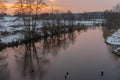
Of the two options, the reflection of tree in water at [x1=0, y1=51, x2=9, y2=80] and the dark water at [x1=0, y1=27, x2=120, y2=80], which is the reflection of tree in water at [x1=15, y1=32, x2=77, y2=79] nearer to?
the dark water at [x1=0, y1=27, x2=120, y2=80]

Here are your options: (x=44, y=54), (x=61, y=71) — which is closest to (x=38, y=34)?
(x=44, y=54)

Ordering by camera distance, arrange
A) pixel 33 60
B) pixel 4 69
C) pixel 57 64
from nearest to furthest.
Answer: pixel 4 69 < pixel 57 64 < pixel 33 60

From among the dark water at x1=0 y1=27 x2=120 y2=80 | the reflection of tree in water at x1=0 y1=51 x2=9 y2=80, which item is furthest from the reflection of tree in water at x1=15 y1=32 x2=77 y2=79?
the reflection of tree in water at x1=0 y1=51 x2=9 y2=80

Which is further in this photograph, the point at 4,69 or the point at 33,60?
the point at 33,60

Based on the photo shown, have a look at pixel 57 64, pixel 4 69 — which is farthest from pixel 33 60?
pixel 4 69

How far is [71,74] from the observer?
66.7 feet

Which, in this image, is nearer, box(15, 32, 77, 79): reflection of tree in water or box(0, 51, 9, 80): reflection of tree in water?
box(0, 51, 9, 80): reflection of tree in water

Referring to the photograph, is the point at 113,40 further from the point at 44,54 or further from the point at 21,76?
the point at 21,76

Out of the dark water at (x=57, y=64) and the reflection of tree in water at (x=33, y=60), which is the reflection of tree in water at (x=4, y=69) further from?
the reflection of tree in water at (x=33, y=60)

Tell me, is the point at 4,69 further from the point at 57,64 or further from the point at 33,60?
the point at 57,64

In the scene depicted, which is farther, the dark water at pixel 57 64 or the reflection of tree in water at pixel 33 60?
the reflection of tree in water at pixel 33 60

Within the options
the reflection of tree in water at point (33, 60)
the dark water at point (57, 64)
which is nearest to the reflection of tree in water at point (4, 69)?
the dark water at point (57, 64)

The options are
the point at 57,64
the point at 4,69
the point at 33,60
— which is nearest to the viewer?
the point at 4,69

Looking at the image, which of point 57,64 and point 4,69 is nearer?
point 4,69
